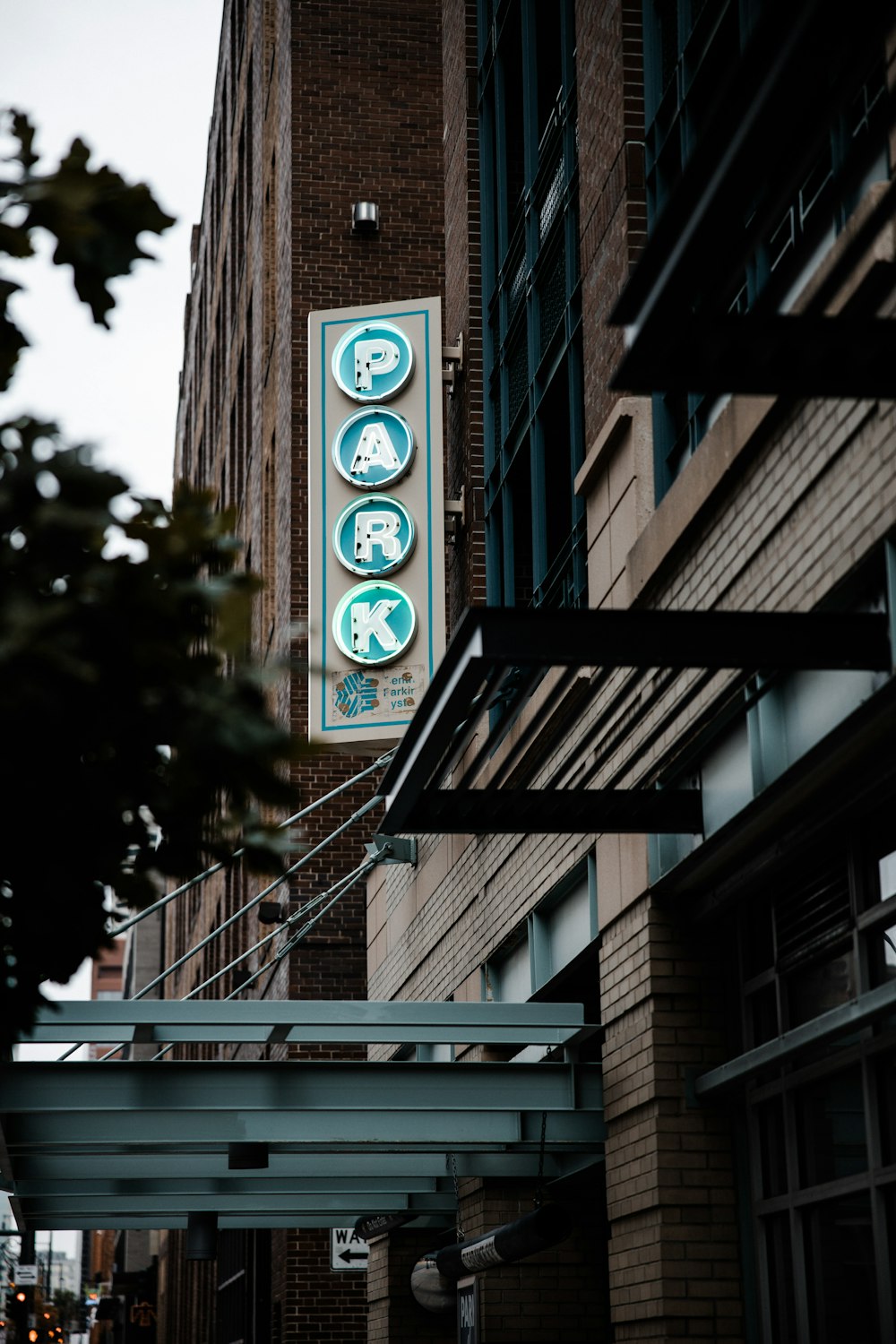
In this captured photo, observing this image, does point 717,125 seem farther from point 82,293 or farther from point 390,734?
point 390,734

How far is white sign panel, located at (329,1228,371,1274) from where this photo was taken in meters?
18.1

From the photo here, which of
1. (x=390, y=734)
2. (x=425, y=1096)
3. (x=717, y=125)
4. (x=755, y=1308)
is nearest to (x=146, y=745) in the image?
(x=717, y=125)

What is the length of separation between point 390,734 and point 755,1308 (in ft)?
25.2

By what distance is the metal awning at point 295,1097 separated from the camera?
33.4 ft

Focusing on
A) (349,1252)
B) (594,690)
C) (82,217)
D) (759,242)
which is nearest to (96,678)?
(82,217)

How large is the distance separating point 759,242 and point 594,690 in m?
3.11

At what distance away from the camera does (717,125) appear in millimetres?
4484

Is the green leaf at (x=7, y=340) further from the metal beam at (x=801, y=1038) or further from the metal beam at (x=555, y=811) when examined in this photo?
the metal beam at (x=555, y=811)

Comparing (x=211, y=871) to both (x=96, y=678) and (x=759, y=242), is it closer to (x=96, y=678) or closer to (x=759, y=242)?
(x=759, y=242)

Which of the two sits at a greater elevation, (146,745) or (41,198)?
(41,198)

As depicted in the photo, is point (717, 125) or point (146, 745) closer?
point (146, 745)

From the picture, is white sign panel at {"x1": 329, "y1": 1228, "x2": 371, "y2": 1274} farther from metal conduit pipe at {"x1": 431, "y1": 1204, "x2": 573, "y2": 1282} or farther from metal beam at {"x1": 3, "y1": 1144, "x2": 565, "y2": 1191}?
metal conduit pipe at {"x1": 431, "y1": 1204, "x2": 573, "y2": 1282}

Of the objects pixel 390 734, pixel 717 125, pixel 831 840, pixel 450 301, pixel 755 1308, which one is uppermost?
pixel 450 301

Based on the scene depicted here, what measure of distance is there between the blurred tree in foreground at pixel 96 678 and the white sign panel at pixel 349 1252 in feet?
49.6
